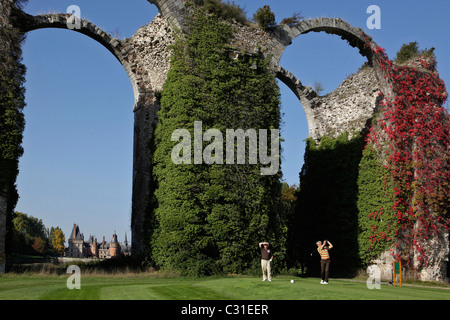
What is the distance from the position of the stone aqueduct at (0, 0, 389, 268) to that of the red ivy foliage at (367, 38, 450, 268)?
96 cm

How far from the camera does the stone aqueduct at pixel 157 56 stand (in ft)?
52.3

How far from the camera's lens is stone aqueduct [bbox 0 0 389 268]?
1593 cm

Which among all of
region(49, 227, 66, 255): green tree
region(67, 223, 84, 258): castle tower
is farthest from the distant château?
region(49, 227, 66, 255): green tree

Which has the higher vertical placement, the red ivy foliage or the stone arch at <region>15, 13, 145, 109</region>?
the stone arch at <region>15, 13, 145, 109</region>

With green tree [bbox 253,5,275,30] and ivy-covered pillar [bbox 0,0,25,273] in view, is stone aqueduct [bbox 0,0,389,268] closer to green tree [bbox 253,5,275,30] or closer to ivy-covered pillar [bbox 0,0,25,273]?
green tree [bbox 253,5,275,30]

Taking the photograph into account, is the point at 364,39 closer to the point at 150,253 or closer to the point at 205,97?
the point at 205,97

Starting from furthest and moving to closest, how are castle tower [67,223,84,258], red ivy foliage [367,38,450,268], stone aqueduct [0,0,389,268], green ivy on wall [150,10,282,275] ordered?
castle tower [67,223,84,258], red ivy foliage [367,38,450,268], stone aqueduct [0,0,389,268], green ivy on wall [150,10,282,275]

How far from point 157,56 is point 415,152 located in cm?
1069

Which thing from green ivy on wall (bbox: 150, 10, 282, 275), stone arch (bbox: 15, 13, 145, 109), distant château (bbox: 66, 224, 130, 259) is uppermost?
stone arch (bbox: 15, 13, 145, 109)

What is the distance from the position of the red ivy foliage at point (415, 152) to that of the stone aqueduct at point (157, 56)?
957 millimetres

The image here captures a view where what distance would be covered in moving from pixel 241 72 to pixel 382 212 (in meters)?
7.99

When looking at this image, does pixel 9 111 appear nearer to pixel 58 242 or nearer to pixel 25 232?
pixel 25 232

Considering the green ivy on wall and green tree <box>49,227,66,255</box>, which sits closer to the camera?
the green ivy on wall
